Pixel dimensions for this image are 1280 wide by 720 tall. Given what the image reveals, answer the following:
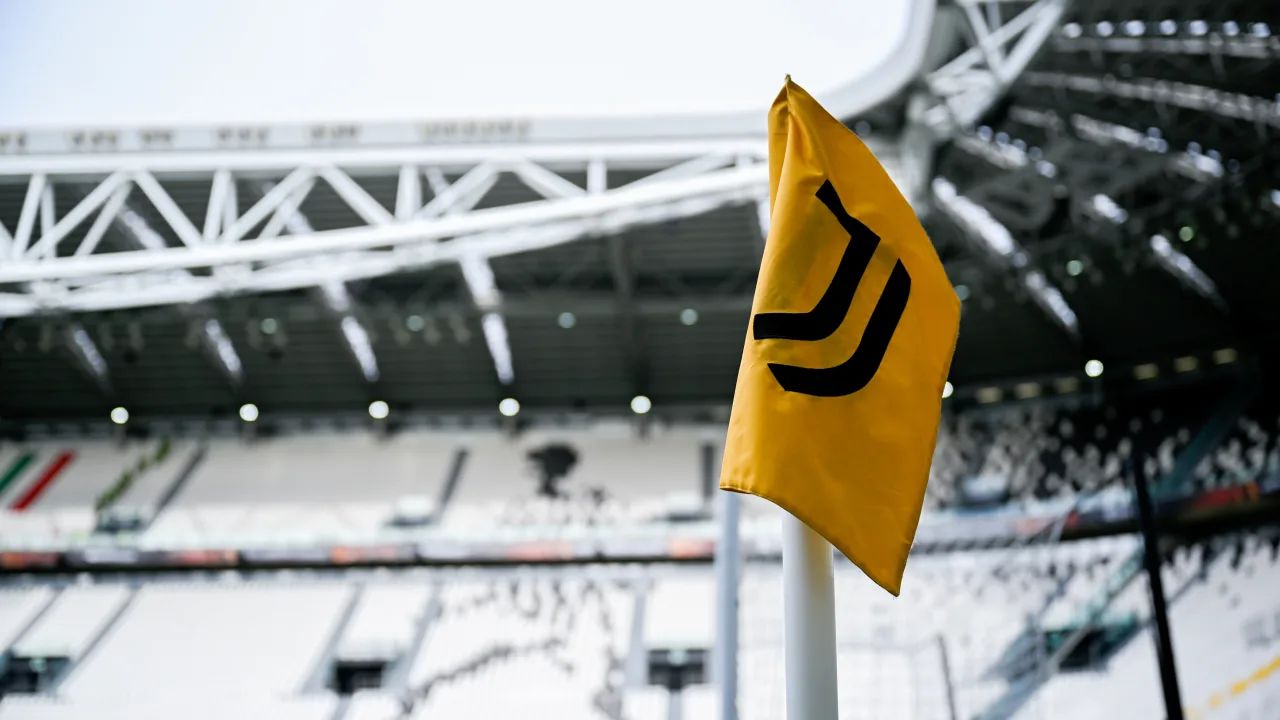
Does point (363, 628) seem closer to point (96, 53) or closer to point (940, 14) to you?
point (96, 53)

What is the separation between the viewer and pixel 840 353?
234 centimetres

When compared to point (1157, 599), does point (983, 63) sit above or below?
above

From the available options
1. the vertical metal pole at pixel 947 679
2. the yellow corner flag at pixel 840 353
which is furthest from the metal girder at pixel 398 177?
the yellow corner flag at pixel 840 353

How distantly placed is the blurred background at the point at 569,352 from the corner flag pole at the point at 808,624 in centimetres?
322

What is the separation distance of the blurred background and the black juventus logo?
3232 millimetres

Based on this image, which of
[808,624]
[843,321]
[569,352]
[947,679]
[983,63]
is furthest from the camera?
[569,352]

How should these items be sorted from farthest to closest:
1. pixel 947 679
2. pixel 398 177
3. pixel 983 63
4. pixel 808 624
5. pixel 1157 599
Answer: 1. pixel 398 177
2. pixel 983 63
3. pixel 947 679
4. pixel 1157 599
5. pixel 808 624

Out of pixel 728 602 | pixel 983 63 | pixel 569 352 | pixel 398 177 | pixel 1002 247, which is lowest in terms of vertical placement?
pixel 728 602

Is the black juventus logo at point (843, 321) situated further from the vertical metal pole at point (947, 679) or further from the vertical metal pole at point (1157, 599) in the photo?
the vertical metal pole at point (947, 679)

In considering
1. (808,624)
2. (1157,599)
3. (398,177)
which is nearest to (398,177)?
(398,177)

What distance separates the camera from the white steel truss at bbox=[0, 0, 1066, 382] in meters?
11.6

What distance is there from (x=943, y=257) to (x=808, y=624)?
13526mm

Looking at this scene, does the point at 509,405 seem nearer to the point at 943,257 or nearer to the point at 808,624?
the point at 943,257

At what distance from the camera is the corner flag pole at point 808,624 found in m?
2.21
